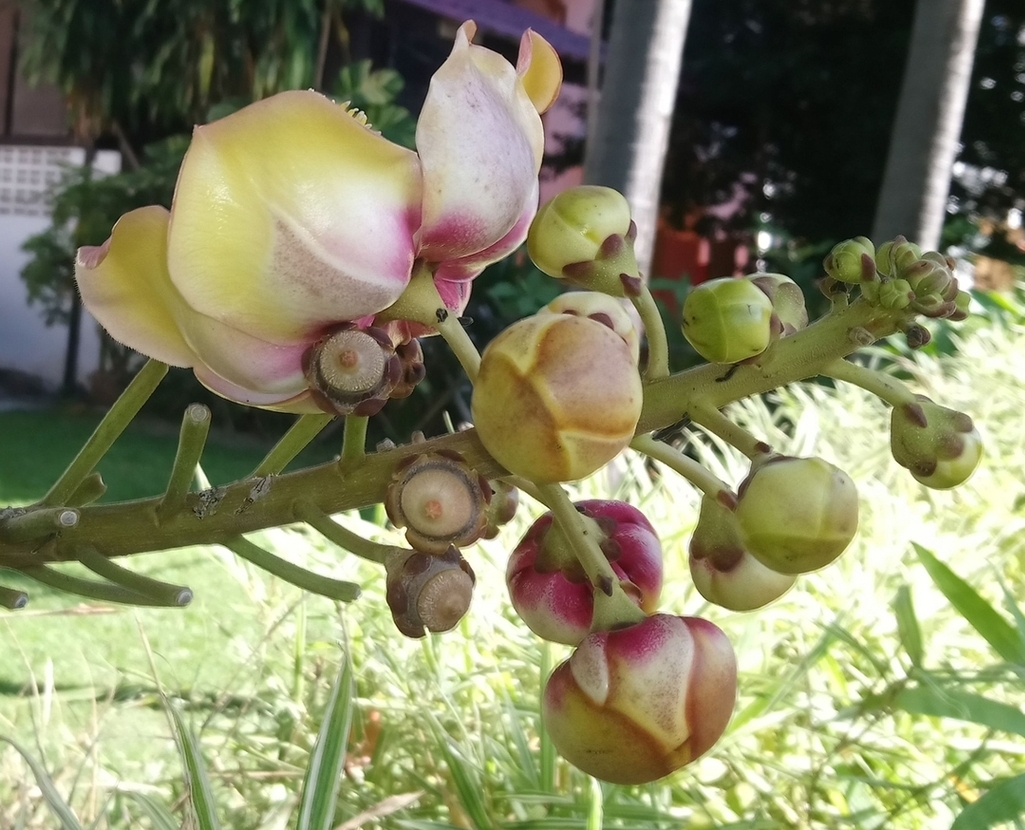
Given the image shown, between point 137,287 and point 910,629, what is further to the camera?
point 910,629

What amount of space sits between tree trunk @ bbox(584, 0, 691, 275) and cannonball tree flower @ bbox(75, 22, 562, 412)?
278 centimetres

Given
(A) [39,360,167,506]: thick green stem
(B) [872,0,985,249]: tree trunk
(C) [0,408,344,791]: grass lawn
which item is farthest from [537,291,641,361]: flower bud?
(B) [872,0,985,249]: tree trunk

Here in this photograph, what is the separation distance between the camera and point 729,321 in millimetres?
409

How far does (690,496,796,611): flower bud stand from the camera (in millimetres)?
456

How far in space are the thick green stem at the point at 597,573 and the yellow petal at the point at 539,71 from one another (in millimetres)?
192

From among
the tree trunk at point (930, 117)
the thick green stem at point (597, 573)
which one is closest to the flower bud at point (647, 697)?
the thick green stem at point (597, 573)

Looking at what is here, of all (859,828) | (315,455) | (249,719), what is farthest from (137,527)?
(315,455)

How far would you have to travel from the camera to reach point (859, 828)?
1.25 meters

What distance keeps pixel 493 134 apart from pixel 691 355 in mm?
5383

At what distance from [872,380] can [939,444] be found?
0.04 metres

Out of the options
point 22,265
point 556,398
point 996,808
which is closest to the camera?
point 556,398

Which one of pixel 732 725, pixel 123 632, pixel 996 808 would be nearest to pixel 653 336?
pixel 996 808

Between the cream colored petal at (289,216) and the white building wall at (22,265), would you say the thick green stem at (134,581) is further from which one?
the white building wall at (22,265)

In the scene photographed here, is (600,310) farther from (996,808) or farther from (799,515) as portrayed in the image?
(996,808)
